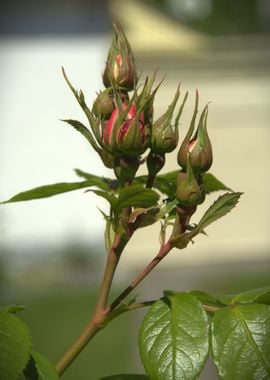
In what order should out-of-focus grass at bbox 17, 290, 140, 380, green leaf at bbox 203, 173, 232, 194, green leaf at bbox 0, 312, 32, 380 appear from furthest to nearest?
1. out-of-focus grass at bbox 17, 290, 140, 380
2. green leaf at bbox 203, 173, 232, 194
3. green leaf at bbox 0, 312, 32, 380

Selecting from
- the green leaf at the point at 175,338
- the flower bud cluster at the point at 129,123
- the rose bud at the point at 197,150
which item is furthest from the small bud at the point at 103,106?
the green leaf at the point at 175,338

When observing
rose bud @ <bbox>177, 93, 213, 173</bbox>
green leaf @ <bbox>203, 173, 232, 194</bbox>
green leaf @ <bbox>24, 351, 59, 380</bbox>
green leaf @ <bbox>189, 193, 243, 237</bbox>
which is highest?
rose bud @ <bbox>177, 93, 213, 173</bbox>

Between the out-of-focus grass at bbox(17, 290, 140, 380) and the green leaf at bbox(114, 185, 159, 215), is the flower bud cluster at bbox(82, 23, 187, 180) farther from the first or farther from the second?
the out-of-focus grass at bbox(17, 290, 140, 380)

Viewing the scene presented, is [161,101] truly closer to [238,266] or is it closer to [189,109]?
[189,109]

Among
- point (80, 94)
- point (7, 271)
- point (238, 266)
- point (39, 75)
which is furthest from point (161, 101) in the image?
point (80, 94)

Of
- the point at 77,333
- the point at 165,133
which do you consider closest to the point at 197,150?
the point at 165,133

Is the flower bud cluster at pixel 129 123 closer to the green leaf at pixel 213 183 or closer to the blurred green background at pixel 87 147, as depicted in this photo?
the green leaf at pixel 213 183

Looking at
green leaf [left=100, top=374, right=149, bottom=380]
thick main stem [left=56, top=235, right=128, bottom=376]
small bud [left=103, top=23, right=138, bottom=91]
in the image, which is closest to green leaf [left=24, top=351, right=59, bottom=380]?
thick main stem [left=56, top=235, right=128, bottom=376]
